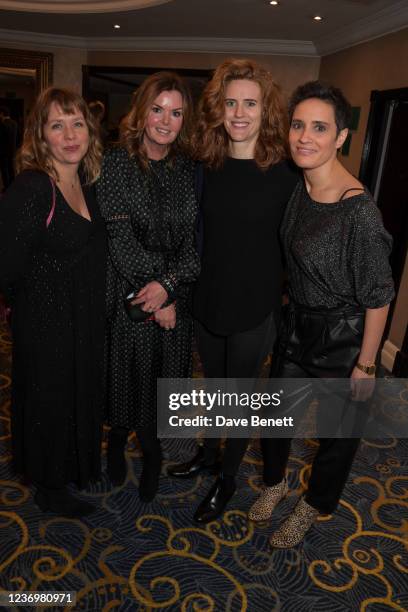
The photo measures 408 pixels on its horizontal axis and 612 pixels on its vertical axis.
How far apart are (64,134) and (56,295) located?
57 centimetres

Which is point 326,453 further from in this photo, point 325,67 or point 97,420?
point 325,67

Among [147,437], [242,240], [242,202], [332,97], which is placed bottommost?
[147,437]

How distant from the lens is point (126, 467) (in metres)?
2.47

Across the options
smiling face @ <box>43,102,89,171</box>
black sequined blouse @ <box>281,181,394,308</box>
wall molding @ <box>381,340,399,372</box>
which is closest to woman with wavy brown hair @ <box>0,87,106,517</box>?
smiling face @ <box>43,102,89,171</box>

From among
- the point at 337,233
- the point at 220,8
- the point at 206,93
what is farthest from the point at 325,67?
the point at 337,233

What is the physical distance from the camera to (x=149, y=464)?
7.46ft

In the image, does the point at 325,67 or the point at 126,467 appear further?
the point at 325,67

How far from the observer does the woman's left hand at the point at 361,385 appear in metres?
1.74

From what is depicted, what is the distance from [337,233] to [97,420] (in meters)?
1.26

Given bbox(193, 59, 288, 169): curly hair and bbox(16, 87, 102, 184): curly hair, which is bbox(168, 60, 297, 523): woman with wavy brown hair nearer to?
bbox(193, 59, 288, 169): curly hair

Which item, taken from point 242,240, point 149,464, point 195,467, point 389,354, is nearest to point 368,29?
point 389,354

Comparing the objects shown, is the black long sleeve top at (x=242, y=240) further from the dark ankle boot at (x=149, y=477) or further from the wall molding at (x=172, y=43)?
the wall molding at (x=172, y=43)

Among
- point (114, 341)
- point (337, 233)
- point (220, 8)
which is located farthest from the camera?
point (220, 8)

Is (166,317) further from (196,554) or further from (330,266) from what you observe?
(196,554)
